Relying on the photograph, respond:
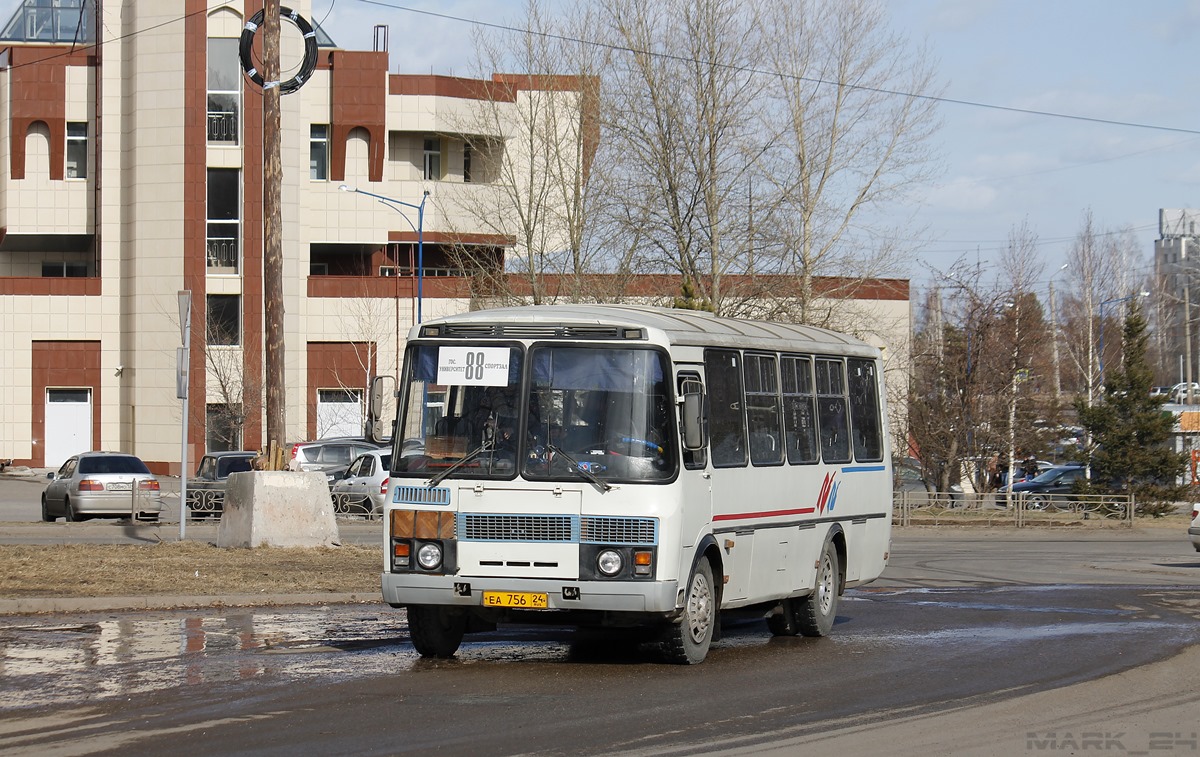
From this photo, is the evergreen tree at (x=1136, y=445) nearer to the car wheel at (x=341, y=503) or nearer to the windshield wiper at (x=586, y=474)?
the car wheel at (x=341, y=503)

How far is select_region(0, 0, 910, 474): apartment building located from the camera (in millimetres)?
56156

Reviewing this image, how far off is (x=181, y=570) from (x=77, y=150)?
46.0m

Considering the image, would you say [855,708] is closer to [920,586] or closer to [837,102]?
[920,586]

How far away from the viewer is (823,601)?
565 inches

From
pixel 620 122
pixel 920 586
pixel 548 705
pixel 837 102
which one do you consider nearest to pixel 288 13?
pixel 920 586

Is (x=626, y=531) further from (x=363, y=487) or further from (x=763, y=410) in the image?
(x=363, y=487)

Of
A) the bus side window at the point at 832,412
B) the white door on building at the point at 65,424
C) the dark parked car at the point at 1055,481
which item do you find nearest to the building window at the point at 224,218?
the white door on building at the point at 65,424

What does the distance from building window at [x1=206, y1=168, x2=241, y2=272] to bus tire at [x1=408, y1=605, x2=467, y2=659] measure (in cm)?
4700

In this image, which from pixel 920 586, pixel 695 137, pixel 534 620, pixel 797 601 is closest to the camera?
pixel 534 620

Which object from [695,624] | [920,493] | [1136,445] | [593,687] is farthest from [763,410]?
[1136,445]

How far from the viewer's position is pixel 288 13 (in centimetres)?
2292

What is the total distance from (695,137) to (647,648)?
3007cm

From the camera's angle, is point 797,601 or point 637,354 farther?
point 797,601

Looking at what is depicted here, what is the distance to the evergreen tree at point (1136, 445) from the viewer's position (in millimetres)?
38594
